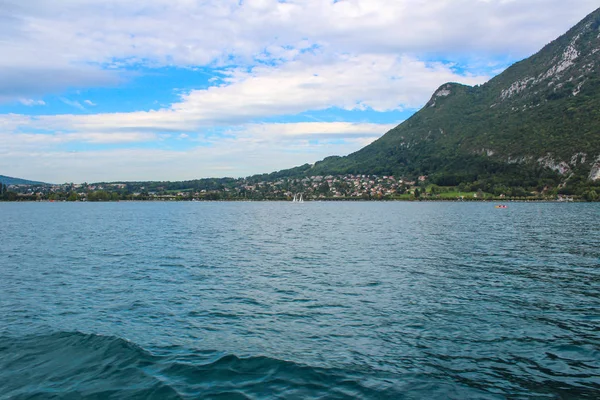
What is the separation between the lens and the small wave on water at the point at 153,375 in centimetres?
1234

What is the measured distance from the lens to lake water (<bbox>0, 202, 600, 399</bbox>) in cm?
1294

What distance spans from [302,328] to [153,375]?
264 inches

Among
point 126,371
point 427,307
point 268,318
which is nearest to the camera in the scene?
point 126,371

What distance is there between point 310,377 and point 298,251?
30.0m

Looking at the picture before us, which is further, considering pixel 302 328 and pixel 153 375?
pixel 302 328

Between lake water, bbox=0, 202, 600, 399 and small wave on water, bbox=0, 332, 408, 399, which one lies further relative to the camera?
lake water, bbox=0, 202, 600, 399

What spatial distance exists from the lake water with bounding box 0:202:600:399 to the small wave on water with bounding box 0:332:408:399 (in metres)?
0.06

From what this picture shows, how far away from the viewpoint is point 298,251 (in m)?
43.3

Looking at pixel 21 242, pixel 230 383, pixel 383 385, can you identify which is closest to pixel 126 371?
pixel 230 383

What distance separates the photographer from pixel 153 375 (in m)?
13.5

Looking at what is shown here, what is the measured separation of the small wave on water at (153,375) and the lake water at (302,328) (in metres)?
0.06

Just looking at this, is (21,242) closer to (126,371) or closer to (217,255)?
(217,255)

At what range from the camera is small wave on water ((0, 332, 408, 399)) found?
40.5 ft

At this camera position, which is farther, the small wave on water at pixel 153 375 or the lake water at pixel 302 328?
the lake water at pixel 302 328
